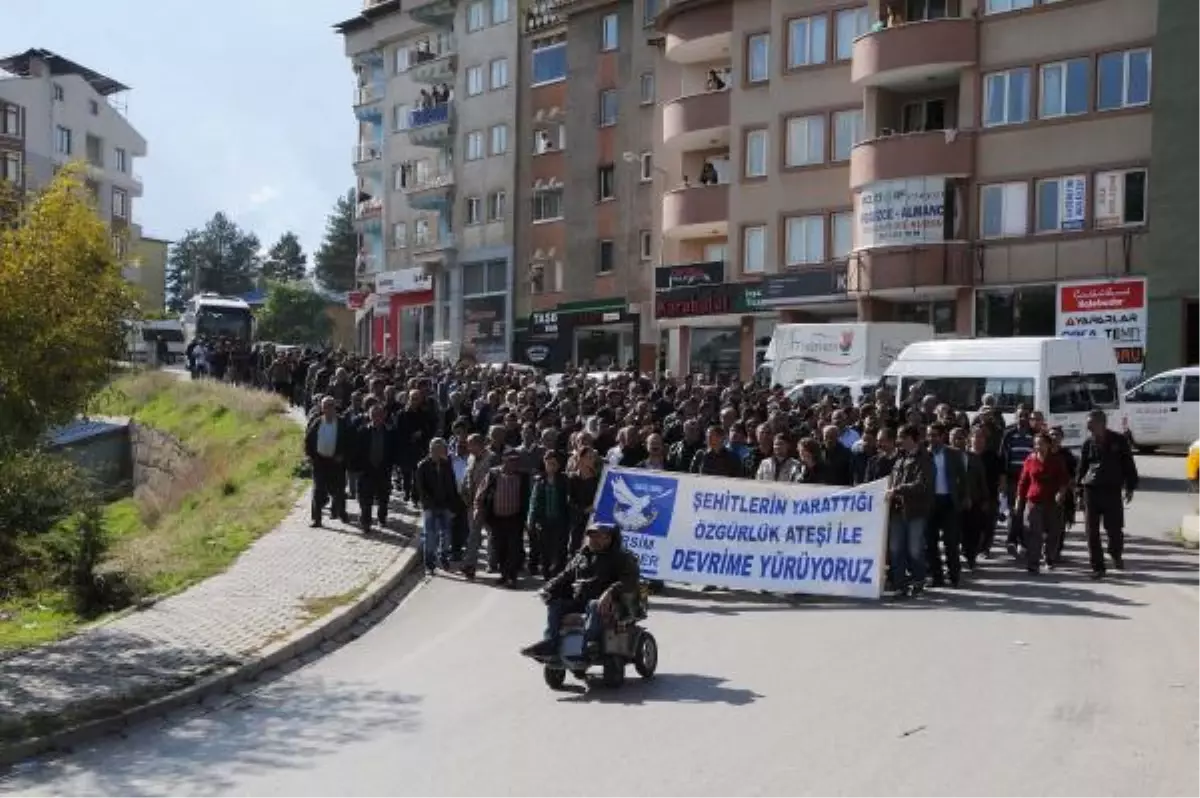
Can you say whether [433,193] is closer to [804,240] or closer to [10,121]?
[804,240]

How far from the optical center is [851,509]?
51.0 ft

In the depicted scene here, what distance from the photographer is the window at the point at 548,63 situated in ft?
197

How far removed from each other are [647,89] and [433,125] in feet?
51.8

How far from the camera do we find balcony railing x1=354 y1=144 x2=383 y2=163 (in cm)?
7925

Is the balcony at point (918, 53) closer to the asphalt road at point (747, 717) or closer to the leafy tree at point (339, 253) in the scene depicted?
the asphalt road at point (747, 717)

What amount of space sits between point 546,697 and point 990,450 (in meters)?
8.64

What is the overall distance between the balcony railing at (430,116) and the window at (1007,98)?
32.9 m

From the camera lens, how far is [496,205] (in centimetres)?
6412

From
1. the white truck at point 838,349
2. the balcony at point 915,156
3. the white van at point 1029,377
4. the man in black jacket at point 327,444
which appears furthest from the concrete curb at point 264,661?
the balcony at point 915,156

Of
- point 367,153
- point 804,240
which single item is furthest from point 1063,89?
point 367,153

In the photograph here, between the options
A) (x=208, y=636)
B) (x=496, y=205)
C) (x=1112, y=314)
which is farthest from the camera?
(x=496, y=205)

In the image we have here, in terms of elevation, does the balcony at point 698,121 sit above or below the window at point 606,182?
above

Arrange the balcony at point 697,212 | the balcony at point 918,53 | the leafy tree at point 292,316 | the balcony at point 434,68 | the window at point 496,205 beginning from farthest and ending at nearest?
the leafy tree at point 292,316 → the balcony at point 434,68 → the window at point 496,205 → the balcony at point 697,212 → the balcony at point 918,53

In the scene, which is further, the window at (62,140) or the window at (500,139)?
the window at (62,140)
